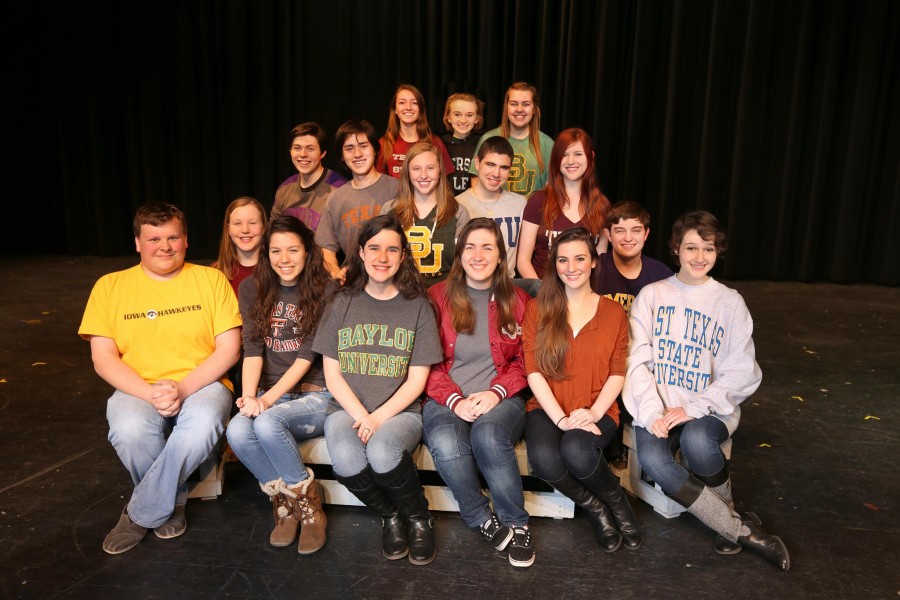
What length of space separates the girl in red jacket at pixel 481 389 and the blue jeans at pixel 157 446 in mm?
730

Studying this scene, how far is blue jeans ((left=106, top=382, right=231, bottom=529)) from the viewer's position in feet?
7.86

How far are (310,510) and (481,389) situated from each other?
693 mm

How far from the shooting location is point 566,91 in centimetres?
620

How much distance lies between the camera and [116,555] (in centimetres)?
232

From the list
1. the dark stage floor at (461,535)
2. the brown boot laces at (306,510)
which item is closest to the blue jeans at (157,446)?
the dark stage floor at (461,535)

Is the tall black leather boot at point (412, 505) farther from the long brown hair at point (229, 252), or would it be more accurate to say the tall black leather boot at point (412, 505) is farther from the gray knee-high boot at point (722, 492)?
the long brown hair at point (229, 252)

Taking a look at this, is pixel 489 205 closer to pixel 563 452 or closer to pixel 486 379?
pixel 486 379

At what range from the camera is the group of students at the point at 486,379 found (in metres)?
2.37

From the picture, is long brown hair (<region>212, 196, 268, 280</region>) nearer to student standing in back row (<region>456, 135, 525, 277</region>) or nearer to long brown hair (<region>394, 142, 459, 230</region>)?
long brown hair (<region>394, 142, 459, 230</region>)

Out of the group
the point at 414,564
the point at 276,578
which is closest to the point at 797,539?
the point at 414,564

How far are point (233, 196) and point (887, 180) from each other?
232 inches

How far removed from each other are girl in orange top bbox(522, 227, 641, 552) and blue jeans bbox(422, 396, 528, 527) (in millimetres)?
87

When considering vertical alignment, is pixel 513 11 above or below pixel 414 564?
above

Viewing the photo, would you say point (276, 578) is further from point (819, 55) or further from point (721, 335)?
point (819, 55)
